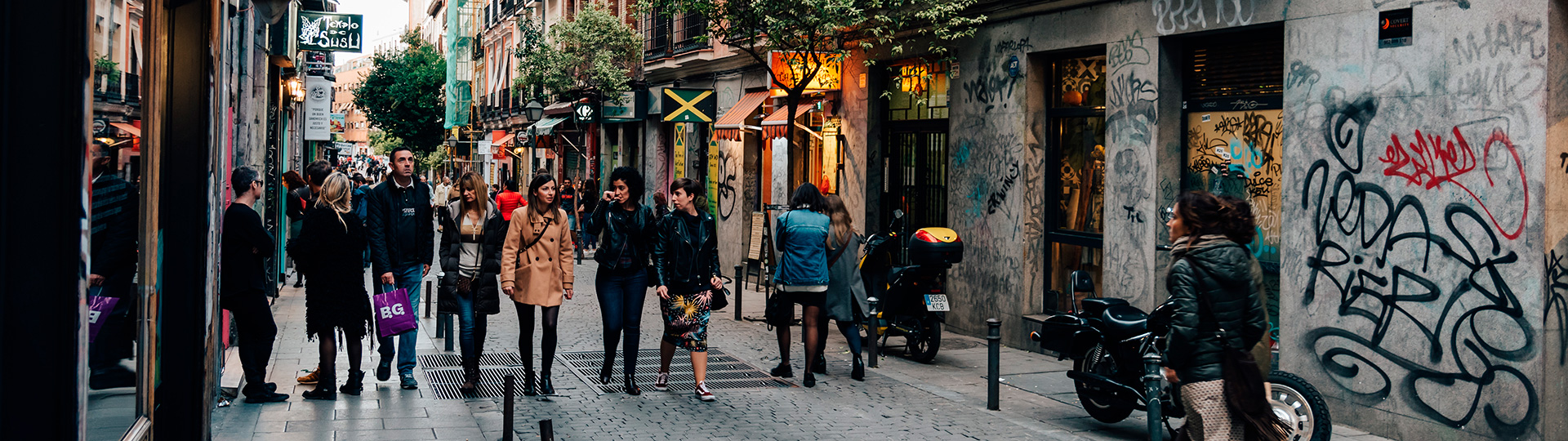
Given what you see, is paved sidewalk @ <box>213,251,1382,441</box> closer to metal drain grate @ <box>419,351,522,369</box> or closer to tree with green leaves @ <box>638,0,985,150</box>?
metal drain grate @ <box>419,351,522,369</box>

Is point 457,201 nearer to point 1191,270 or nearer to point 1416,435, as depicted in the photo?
point 1191,270

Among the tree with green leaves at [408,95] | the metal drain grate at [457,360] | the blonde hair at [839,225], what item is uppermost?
the tree with green leaves at [408,95]

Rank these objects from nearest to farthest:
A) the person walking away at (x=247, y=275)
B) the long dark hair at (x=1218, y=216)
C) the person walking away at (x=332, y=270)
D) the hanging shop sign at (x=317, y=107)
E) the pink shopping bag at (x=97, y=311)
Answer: the pink shopping bag at (x=97, y=311)
the long dark hair at (x=1218, y=216)
the person walking away at (x=247, y=275)
the person walking away at (x=332, y=270)
the hanging shop sign at (x=317, y=107)

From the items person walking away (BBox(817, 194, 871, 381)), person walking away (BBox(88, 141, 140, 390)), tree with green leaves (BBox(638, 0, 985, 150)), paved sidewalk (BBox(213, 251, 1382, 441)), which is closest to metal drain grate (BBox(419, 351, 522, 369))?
paved sidewalk (BBox(213, 251, 1382, 441))

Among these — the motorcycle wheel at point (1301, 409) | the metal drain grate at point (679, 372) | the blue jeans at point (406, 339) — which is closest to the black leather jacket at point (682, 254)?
the metal drain grate at point (679, 372)

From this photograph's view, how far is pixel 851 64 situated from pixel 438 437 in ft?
30.5

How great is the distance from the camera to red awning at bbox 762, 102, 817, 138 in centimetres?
1680

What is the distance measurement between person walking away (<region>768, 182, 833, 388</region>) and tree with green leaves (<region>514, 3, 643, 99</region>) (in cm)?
1578

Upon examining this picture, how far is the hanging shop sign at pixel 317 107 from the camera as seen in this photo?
2025 cm

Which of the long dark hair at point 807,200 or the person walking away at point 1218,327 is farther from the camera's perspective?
the long dark hair at point 807,200

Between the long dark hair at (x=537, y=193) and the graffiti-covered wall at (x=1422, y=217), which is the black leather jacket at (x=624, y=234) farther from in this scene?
the graffiti-covered wall at (x=1422, y=217)

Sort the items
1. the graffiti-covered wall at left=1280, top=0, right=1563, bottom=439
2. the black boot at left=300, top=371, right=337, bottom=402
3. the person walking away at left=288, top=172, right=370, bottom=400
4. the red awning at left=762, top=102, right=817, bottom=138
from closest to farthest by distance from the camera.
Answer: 1. the graffiti-covered wall at left=1280, top=0, right=1563, bottom=439
2. the person walking away at left=288, top=172, right=370, bottom=400
3. the black boot at left=300, top=371, right=337, bottom=402
4. the red awning at left=762, top=102, right=817, bottom=138

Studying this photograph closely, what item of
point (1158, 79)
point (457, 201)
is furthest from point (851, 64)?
point (457, 201)

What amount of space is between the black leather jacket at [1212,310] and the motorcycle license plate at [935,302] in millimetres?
5026
